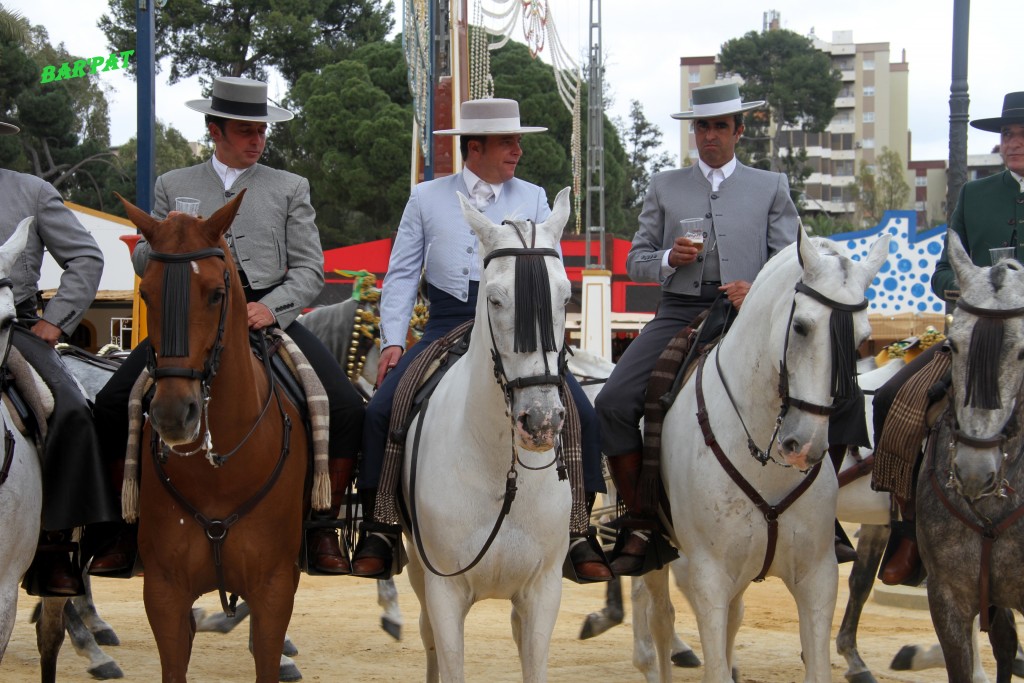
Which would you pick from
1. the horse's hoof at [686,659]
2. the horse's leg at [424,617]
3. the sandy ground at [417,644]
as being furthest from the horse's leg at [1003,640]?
the horse's leg at [424,617]

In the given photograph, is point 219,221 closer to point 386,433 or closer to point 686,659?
point 386,433

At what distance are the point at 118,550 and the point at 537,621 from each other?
7.31ft

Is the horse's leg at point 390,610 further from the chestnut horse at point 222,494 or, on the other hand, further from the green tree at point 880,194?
the green tree at point 880,194

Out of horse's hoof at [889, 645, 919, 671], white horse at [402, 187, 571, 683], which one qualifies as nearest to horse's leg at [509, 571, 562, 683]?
white horse at [402, 187, 571, 683]

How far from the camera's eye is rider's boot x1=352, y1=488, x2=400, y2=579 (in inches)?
247

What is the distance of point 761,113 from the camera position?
240ft

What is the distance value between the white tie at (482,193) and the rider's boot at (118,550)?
2.35 metres

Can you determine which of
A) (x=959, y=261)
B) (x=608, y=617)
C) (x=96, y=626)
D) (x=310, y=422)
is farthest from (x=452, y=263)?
(x=96, y=626)

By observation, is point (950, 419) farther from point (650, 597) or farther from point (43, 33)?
point (43, 33)

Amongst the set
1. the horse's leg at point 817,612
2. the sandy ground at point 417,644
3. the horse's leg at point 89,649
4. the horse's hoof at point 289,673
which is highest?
the horse's leg at point 817,612

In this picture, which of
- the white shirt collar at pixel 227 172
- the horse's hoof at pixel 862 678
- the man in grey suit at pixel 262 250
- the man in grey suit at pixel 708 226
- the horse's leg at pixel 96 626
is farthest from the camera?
the horse's leg at pixel 96 626

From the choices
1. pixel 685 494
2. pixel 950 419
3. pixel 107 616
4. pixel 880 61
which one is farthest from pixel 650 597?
pixel 880 61

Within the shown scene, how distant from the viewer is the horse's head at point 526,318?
4.61m

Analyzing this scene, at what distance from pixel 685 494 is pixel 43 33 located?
46.8m
